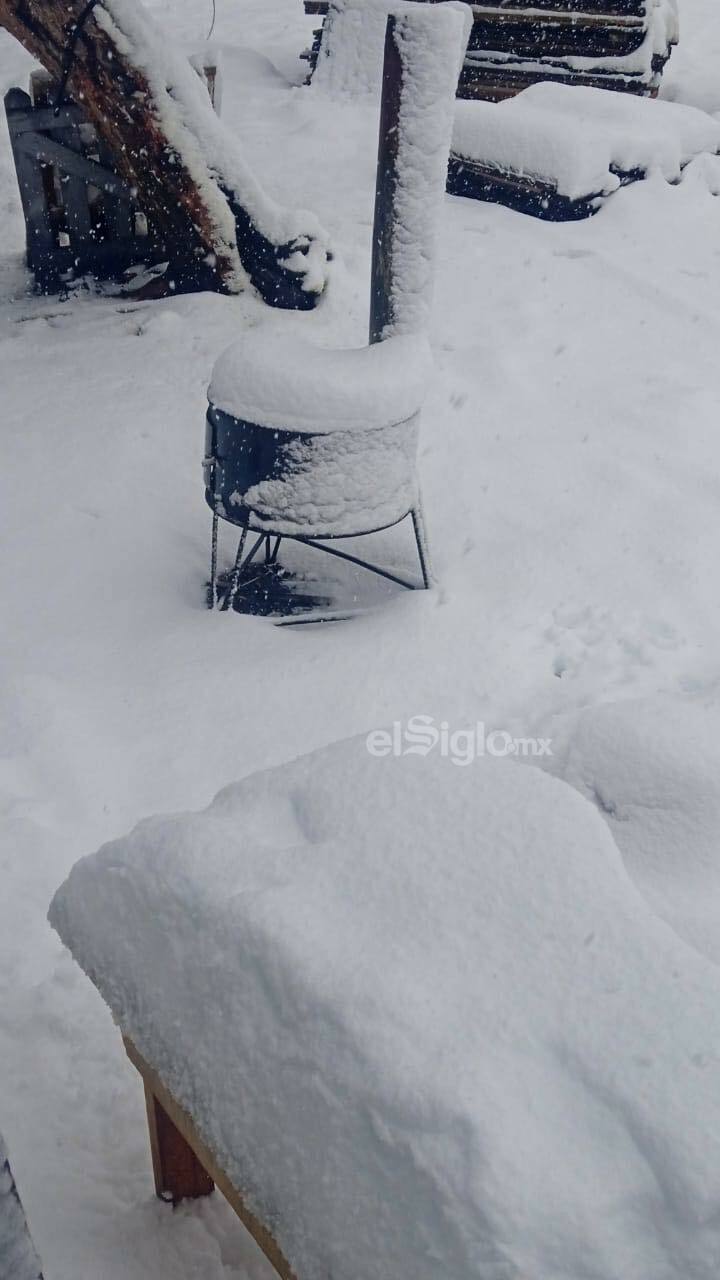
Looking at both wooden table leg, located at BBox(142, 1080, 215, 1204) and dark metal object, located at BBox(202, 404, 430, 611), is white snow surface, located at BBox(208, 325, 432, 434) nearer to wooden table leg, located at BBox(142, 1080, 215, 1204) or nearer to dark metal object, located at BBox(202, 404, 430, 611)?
dark metal object, located at BBox(202, 404, 430, 611)

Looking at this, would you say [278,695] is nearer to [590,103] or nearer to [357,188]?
[357,188]

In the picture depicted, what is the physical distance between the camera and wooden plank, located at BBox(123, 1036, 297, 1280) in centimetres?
130

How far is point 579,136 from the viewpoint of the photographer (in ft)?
24.0

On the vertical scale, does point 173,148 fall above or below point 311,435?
above

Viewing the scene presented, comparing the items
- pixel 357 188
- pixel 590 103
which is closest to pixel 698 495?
pixel 357 188

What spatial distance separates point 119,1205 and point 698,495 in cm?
382

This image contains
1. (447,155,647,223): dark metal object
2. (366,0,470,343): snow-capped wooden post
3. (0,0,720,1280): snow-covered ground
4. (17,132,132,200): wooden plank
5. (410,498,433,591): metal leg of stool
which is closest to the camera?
(0,0,720,1280): snow-covered ground

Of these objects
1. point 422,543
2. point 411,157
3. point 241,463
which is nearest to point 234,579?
point 241,463

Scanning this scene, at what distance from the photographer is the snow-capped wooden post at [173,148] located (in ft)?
17.7

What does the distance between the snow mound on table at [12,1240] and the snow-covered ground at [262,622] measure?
2.43 feet

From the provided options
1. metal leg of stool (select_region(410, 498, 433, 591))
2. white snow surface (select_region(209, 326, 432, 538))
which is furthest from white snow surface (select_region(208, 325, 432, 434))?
metal leg of stool (select_region(410, 498, 433, 591))

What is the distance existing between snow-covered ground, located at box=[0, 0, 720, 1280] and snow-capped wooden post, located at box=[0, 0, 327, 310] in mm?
258

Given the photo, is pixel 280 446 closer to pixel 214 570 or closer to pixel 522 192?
pixel 214 570

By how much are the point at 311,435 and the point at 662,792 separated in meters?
1.80
